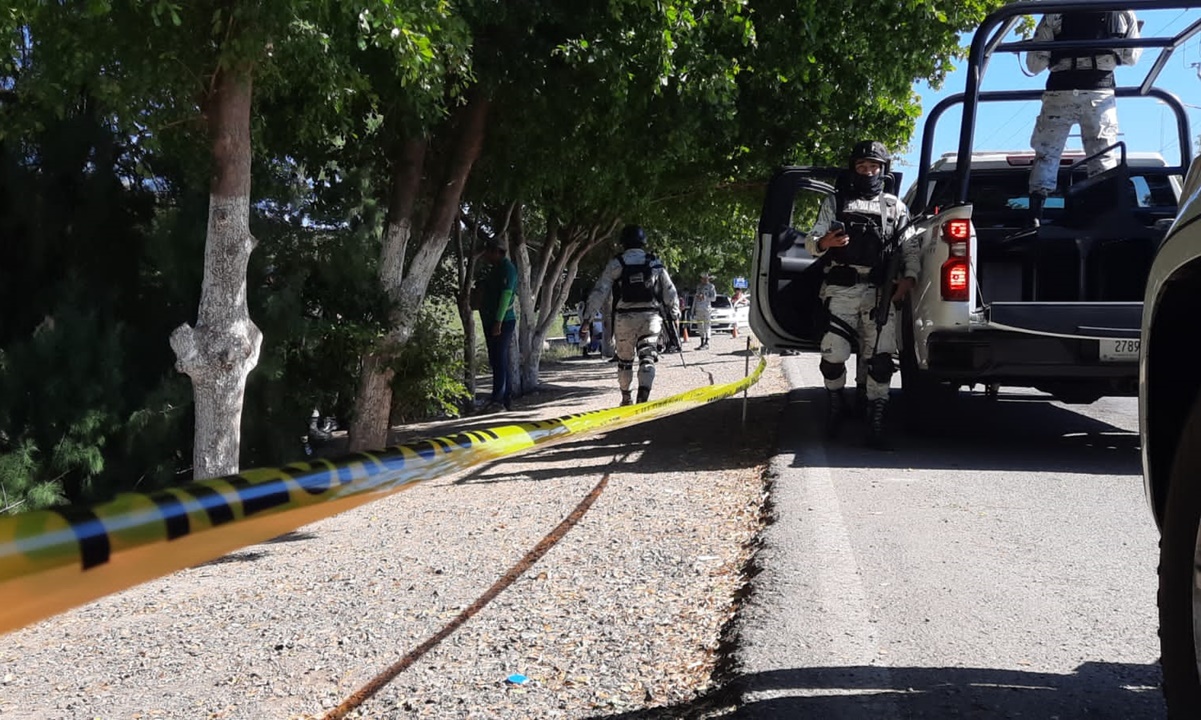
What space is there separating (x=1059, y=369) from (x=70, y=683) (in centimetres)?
561

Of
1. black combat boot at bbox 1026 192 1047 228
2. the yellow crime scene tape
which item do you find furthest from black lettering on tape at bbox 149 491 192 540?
black combat boot at bbox 1026 192 1047 228

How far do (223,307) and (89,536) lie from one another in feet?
20.8

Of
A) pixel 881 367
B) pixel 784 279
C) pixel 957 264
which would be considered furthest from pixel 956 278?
pixel 784 279

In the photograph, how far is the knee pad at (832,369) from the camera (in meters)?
7.99

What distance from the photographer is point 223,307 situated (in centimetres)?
771

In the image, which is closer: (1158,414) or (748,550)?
(1158,414)

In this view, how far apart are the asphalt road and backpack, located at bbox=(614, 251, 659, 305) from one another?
2.72 m

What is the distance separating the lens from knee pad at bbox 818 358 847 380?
7992 mm

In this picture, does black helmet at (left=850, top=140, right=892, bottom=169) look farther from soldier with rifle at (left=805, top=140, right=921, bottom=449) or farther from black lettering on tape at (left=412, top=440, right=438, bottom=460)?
black lettering on tape at (left=412, top=440, right=438, bottom=460)

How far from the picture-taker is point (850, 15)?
1073 centimetres

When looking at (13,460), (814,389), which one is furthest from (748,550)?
(814,389)

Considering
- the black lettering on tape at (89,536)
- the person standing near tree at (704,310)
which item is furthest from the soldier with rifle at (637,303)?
the person standing near tree at (704,310)

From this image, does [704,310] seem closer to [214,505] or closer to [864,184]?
[864,184]

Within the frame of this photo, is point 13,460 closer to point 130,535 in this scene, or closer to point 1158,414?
point 130,535
